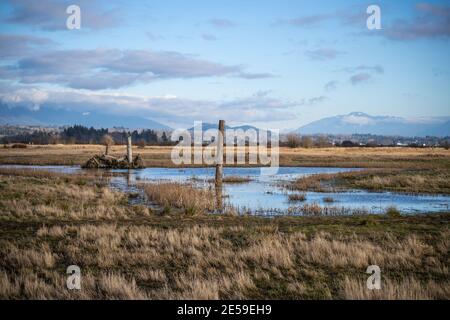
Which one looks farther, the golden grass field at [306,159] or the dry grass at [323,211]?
the golden grass field at [306,159]

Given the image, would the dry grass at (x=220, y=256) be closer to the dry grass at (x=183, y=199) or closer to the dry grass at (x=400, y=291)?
the dry grass at (x=400, y=291)

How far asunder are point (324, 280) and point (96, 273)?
4992mm

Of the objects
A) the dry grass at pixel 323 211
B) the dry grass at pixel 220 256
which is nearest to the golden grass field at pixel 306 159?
the dry grass at pixel 323 211

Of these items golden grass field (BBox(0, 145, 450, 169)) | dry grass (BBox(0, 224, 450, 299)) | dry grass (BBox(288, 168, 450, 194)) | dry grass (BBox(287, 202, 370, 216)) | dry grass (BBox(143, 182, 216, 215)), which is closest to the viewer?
dry grass (BBox(0, 224, 450, 299))

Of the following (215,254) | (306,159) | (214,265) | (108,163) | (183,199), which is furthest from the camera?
(306,159)

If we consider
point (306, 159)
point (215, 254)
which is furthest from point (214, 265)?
point (306, 159)

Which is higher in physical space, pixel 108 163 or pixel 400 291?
pixel 108 163

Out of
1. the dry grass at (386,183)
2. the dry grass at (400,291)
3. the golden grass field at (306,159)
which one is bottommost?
the dry grass at (386,183)

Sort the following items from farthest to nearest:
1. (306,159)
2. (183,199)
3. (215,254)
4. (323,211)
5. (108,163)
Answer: (306,159) < (108,163) < (183,199) < (323,211) < (215,254)

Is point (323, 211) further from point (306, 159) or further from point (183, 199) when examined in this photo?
point (306, 159)

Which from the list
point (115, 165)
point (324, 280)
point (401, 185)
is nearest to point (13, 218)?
point (324, 280)

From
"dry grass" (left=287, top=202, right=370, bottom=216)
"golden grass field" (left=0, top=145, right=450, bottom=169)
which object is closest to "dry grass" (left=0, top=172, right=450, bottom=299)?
"dry grass" (left=287, top=202, right=370, bottom=216)

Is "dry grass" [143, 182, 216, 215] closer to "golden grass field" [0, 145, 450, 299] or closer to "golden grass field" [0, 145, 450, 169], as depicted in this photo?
"golden grass field" [0, 145, 450, 299]

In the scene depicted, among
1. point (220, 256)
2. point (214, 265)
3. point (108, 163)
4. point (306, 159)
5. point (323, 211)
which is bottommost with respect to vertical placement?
point (323, 211)
